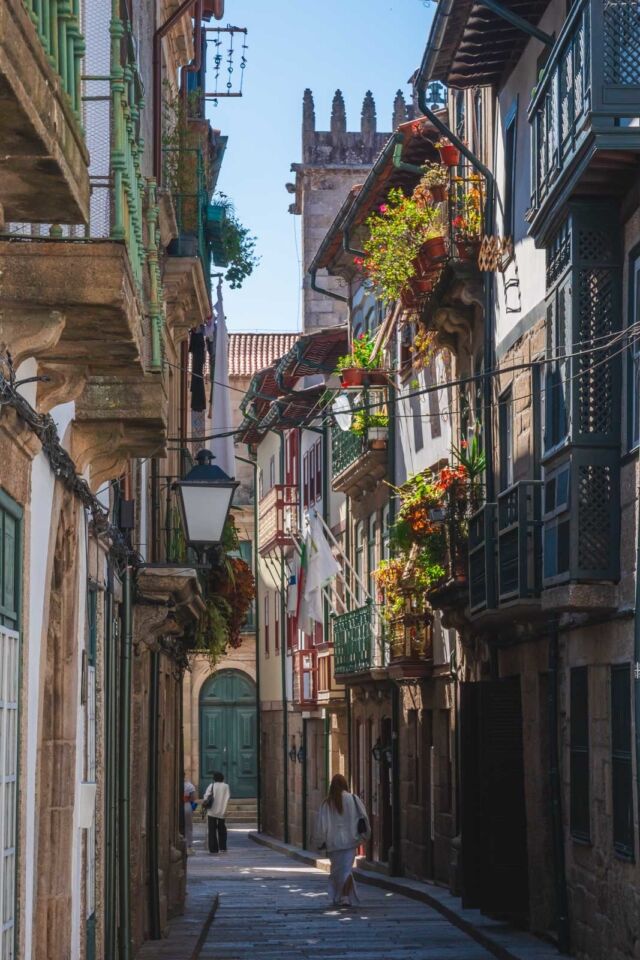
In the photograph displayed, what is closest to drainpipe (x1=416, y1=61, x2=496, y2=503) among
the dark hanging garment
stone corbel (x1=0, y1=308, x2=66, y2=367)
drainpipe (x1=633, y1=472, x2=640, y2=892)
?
the dark hanging garment

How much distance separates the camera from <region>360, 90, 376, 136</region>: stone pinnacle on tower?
4662 cm

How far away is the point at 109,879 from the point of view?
14.6 metres

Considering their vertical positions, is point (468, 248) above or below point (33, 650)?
above

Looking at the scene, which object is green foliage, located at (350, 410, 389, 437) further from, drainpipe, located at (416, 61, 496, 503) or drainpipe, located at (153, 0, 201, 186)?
drainpipe, located at (153, 0, 201, 186)

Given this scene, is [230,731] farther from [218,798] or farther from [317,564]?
[317,564]

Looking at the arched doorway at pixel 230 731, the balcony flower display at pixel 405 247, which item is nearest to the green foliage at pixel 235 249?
the balcony flower display at pixel 405 247

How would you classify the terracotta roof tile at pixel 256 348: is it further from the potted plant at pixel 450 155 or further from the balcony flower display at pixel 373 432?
the potted plant at pixel 450 155

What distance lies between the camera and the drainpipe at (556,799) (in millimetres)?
17109

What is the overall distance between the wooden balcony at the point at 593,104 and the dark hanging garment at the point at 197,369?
1172cm

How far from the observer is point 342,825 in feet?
77.1

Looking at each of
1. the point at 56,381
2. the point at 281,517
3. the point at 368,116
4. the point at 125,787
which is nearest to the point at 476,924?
the point at 125,787

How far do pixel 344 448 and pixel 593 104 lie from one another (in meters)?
21.0

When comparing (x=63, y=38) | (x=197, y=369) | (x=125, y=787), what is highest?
(x=197, y=369)

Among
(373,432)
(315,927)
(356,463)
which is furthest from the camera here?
(356,463)
